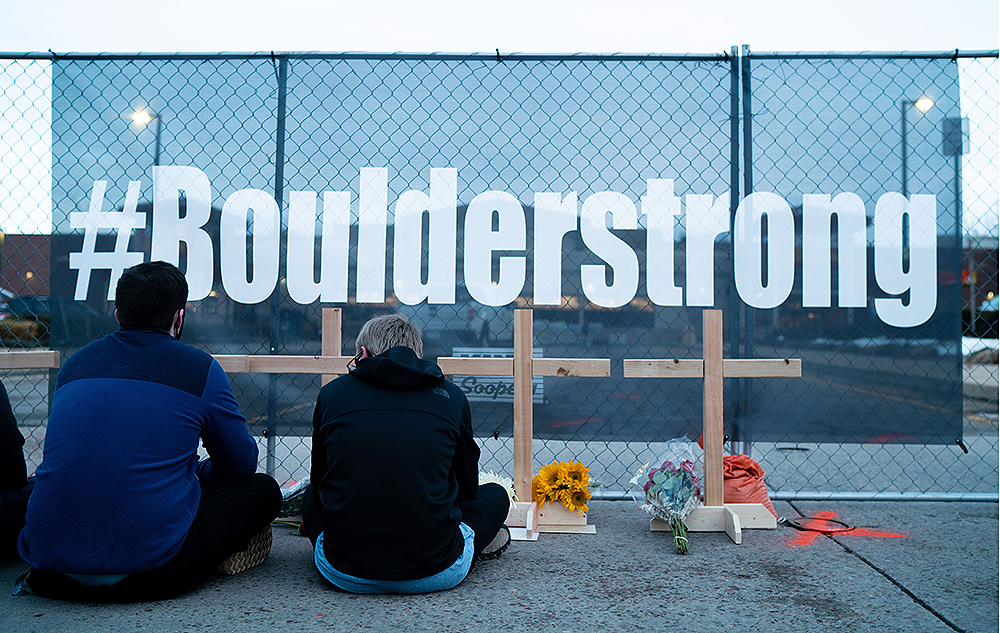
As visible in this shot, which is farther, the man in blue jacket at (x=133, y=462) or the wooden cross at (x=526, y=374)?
the wooden cross at (x=526, y=374)

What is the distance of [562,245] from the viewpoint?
12.7 feet

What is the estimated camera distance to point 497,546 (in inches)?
120

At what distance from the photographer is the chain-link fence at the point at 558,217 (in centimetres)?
384

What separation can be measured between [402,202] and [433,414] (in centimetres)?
171

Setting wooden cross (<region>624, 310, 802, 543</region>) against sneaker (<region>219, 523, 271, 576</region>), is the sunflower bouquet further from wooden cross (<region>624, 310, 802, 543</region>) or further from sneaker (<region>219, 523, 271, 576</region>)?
sneaker (<region>219, 523, 271, 576</region>)

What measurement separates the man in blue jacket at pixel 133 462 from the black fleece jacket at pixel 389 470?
0.43 metres

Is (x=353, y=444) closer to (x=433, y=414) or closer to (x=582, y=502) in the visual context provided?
(x=433, y=414)

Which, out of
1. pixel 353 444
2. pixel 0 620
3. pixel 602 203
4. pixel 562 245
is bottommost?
pixel 0 620

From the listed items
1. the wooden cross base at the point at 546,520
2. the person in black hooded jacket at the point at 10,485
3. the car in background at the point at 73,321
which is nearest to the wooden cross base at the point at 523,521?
the wooden cross base at the point at 546,520

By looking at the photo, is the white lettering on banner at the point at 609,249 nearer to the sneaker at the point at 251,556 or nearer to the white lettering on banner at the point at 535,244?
the white lettering on banner at the point at 535,244

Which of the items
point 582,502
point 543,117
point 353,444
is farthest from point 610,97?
point 353,444

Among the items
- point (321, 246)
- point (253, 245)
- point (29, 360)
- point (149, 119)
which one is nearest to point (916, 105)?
point (321, 246)

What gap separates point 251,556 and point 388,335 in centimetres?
112

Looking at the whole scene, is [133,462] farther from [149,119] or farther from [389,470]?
[149,119]
